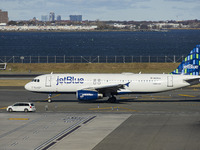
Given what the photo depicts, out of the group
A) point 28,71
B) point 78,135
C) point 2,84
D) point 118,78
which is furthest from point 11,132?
point 28,71

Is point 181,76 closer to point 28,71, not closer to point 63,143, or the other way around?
point 63,143

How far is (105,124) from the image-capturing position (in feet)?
177

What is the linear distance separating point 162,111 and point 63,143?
75.1 ft

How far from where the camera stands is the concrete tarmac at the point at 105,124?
44.3 meters

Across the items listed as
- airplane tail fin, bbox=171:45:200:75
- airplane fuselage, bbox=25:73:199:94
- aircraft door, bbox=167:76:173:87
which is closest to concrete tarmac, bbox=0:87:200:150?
airplane fuselage, bbox=25:73:199:94

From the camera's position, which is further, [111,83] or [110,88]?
[111,83]

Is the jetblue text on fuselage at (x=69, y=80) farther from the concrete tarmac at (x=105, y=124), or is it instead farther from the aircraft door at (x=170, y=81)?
the aircraft door at (x=170, y=81)

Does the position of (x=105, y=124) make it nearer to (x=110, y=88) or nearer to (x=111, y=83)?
(x=110, y=88)

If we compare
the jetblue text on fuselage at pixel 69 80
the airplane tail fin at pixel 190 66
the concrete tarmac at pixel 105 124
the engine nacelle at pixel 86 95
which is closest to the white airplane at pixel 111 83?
the jetblue text on fuselage at pixel 69 80

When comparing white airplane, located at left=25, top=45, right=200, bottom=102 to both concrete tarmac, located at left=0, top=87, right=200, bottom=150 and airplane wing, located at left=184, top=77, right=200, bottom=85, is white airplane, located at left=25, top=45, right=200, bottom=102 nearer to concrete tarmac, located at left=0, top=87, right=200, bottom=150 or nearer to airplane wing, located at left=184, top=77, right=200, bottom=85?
airplane wing, located at left=184, top=77, right=200, bottom=85

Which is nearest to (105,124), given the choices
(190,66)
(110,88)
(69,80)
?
(110,88)

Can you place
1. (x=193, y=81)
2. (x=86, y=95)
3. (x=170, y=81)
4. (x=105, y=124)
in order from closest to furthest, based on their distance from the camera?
(x=105, y=124)
(x=86, y=95)
(x=193, y=81)
(x=170, y=81)

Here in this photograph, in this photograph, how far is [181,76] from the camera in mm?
71375

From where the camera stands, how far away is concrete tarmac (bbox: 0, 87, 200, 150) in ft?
145
